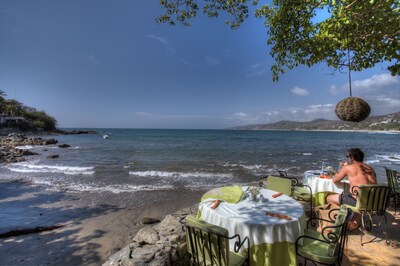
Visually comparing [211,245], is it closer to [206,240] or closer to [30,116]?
[206,240]

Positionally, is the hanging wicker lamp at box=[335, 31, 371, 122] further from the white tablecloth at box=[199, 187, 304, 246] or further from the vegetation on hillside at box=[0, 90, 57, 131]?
the vegetation on hillside at box=[0, 90, 57, 131]

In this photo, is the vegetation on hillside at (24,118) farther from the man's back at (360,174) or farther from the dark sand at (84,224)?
the man's back at (360,174)

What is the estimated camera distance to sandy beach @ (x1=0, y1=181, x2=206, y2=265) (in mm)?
4773

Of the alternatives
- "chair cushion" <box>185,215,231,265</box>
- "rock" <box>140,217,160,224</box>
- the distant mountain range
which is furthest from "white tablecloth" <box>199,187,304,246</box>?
the distant mountain range

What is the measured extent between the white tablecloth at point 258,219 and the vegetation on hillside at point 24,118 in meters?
82.5

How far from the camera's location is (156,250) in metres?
3.53

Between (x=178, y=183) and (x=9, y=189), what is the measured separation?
→ 26.7ft

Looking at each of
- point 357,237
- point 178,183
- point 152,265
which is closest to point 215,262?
point 152,265

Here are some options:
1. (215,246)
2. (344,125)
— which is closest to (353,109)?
(215,246)

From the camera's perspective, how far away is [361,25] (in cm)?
454

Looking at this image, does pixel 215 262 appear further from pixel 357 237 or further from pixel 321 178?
pixel 321 178

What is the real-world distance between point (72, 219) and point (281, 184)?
6586 millimetres

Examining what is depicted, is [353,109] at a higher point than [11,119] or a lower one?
lower

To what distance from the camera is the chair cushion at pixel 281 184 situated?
5.45 m
